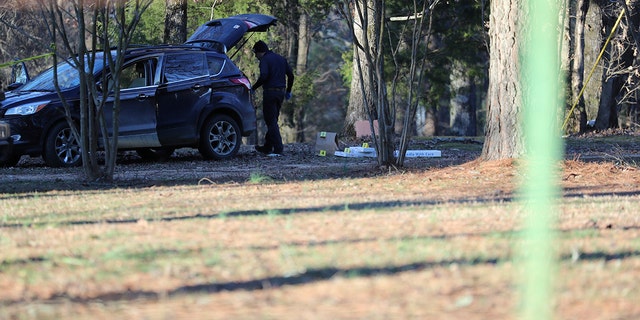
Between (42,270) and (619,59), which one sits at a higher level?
(619,59)

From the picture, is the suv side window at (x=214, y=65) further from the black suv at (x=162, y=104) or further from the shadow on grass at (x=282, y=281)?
the shadow on grass at (x=282, y=281)

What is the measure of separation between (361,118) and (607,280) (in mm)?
18134

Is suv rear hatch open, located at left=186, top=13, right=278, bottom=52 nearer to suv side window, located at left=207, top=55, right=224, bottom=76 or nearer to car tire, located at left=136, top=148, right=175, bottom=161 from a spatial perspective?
suv side window, located at left=207, top=55, right=224, bottom=76

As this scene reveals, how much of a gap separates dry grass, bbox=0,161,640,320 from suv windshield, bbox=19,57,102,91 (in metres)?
5.40

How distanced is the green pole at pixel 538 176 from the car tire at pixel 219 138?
5063mm

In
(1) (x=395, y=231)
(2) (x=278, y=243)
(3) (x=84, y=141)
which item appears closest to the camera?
(2) (x=278, y=243)

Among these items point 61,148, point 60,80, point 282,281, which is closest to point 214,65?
point 60,80

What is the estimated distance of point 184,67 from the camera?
16344 millimetres

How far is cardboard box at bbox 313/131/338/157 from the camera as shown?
1820 centimetres

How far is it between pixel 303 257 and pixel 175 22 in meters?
18.1

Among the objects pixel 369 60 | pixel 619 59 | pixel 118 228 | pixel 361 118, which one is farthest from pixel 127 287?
pixel 619 59

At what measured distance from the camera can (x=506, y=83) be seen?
12773 millimetres

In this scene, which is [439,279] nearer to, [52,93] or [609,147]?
[52,93]

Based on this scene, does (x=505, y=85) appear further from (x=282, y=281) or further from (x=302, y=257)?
(x=282, y=281)
